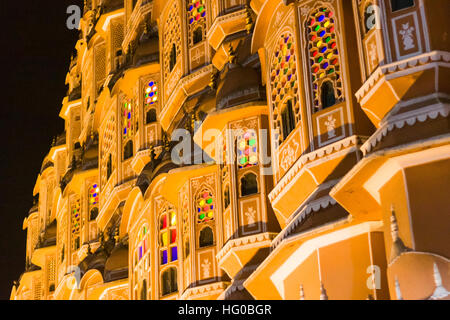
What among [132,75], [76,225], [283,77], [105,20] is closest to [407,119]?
[283,77]

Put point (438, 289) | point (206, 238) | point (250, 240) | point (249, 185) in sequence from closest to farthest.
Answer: point (438, 289) < point (250, 240) < point (249, 185) < point (206, 238)

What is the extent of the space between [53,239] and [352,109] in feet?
84.5

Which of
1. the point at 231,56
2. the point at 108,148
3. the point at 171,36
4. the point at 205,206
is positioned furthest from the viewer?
the point at 108,148

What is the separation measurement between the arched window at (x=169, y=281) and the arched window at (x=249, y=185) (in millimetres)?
4384

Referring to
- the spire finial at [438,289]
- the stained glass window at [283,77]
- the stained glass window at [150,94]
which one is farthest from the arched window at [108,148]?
the spire finial at [438,289]

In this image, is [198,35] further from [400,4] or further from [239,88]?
[400,4]

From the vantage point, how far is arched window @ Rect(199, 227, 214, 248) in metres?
20.2

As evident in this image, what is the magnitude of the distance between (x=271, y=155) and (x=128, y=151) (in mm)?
10880

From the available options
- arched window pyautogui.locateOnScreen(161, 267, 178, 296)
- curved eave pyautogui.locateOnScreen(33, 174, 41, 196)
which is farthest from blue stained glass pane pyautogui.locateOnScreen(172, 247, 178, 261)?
curved eave pyautogui.locateOnScreen(33, 174, 41, 196)

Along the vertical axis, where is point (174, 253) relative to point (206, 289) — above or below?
above

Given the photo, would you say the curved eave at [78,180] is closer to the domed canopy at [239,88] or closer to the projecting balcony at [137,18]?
the projecting balcony at [137,18]

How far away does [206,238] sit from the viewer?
20.3 m

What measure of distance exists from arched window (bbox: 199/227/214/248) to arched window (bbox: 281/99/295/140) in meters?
4.78

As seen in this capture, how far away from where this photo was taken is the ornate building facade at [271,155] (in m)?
12.6
